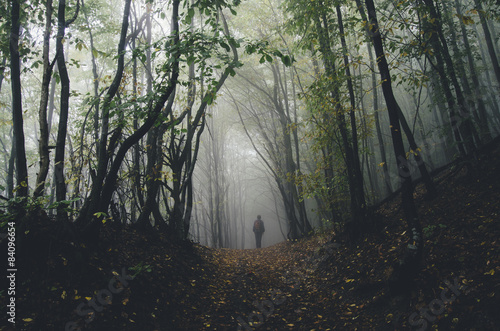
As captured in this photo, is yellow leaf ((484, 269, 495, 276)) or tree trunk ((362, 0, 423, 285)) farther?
tree trunk ((362, 0, 423, 285))

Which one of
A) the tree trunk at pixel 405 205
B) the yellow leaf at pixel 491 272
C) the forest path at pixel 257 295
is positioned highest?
the tree trunk at pixel 405 205

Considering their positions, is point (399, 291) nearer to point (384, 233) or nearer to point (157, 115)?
point (384, 233)

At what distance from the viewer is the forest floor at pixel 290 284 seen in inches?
102

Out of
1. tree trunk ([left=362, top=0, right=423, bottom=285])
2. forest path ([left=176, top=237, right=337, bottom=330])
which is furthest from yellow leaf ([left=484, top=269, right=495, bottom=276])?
forest path ([left=176, top=237, right=337, bottom=330])

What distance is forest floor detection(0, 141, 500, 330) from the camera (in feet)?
8.54

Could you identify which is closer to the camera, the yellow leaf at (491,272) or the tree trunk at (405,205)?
the yellow leaf at (491,272)

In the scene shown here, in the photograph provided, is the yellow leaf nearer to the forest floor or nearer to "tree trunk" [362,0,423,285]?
the forest floor

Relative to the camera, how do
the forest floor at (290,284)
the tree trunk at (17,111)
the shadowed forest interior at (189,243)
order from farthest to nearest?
the tree trunk at (17,111)
the shadowed forest interior at (189,243)
the forest floor at (290,284)

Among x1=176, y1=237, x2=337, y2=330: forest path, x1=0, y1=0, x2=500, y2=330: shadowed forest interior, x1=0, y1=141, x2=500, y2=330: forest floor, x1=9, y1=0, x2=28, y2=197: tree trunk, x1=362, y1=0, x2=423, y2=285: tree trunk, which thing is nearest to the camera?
x1=0, y1=141, x2=500, y2=330: forest floor

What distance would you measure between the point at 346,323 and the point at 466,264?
5.10 ft

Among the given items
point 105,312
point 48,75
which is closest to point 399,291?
point 105,312

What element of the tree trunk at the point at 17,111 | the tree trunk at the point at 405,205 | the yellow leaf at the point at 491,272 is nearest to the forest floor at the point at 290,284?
the yellow leaf at the point at 491,272

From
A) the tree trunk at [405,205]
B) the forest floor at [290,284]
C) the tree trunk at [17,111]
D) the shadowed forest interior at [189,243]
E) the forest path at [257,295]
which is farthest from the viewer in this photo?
the forest path at [257,295]

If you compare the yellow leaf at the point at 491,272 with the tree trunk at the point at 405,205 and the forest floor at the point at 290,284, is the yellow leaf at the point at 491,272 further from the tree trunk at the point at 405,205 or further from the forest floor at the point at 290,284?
the tree trunk at the point at 405,205
